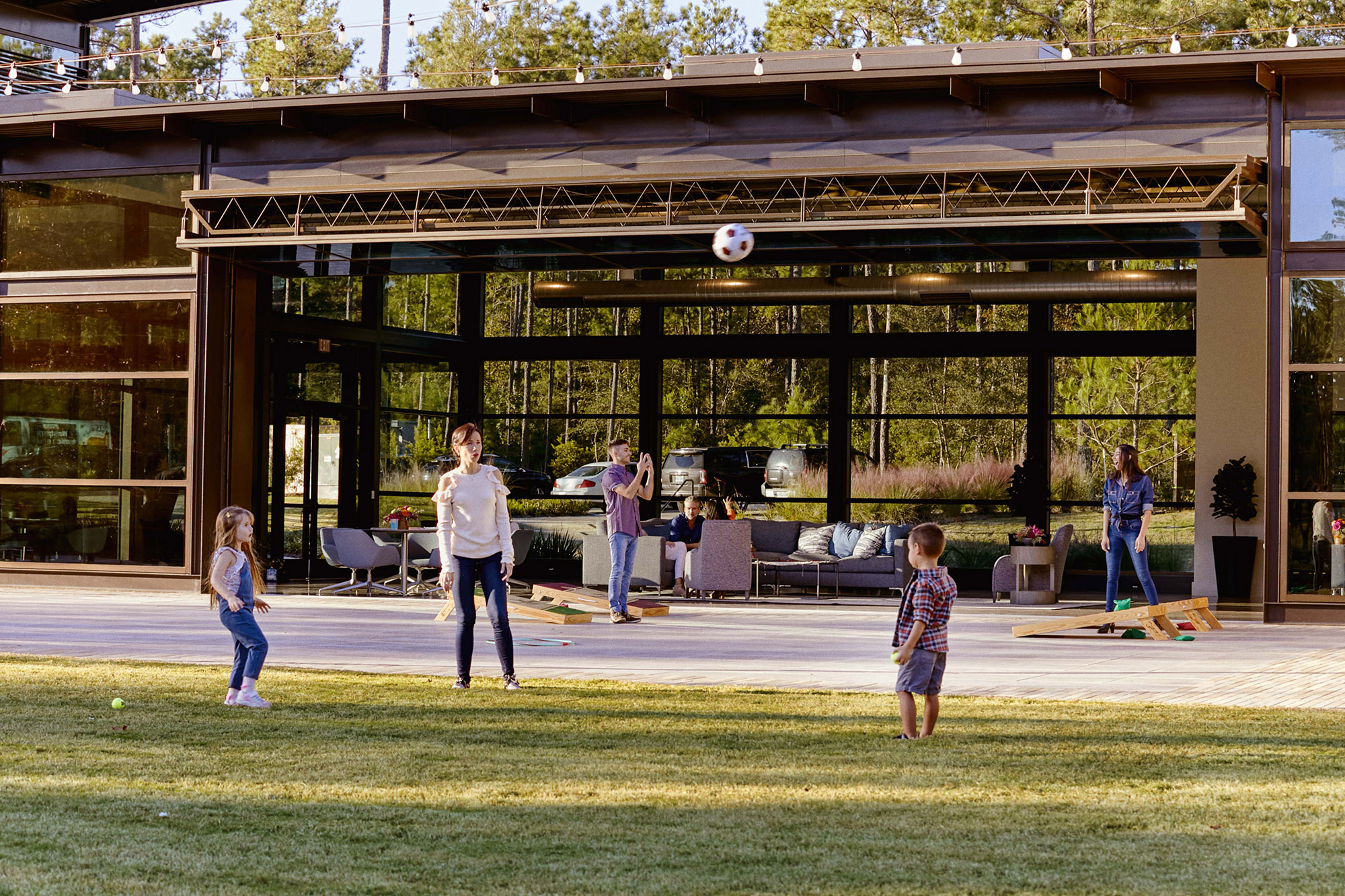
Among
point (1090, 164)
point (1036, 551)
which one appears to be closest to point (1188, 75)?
point (1090, 164)

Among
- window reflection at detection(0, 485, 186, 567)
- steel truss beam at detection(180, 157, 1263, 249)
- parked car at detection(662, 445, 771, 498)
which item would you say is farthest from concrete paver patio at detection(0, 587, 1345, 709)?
parked car at detection(662, 445, 771, 498)

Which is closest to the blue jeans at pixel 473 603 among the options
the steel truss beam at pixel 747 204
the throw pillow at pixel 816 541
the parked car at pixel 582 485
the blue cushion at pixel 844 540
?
the steel truss beam at pixel 747 204

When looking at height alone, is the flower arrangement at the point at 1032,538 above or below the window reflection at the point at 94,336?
below

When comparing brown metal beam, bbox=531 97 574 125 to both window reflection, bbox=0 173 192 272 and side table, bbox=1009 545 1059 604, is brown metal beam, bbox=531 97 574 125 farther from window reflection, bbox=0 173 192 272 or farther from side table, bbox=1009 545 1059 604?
side table, bbox=1009 545 1059 604

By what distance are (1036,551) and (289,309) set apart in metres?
9.95

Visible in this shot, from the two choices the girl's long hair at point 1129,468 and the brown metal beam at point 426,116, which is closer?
the girl's long hair at point 1129,468

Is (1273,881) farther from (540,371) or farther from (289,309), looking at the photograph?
(540,371)

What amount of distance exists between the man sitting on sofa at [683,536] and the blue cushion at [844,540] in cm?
215

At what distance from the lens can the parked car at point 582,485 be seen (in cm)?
2408

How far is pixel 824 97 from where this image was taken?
16.4 m

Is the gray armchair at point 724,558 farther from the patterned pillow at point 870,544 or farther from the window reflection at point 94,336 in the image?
the window reflection at point 94,336

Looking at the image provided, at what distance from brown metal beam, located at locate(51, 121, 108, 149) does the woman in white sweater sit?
11512mm

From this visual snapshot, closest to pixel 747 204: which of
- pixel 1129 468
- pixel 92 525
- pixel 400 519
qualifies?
pixel 1129 468

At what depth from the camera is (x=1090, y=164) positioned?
49.5ft
